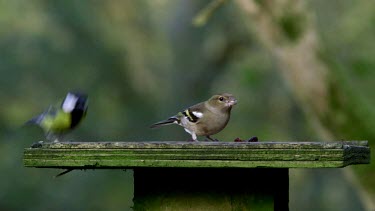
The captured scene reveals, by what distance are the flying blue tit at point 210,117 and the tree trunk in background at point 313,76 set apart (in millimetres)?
2422

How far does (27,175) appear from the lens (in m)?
22.9

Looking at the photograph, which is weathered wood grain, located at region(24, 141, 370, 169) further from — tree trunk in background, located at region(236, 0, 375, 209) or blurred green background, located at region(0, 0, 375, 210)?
blurred green background, located at region(0, 0, 375, 210)

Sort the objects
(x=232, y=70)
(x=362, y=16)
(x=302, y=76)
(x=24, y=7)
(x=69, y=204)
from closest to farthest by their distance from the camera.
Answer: (x=302, y=76)
(x=362, y=16)
(x=69, y=204)
(x=232, y=70)
(x=24, y=7)

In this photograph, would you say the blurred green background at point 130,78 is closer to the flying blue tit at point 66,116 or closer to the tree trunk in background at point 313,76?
the tree trunk in background at point 313,76

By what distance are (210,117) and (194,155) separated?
1.98 meters

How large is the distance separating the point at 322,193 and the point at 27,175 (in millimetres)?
6278

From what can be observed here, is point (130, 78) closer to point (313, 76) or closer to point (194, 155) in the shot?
point (313, 76)

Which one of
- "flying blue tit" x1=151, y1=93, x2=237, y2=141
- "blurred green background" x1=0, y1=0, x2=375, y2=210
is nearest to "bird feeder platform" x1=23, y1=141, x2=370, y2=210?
"flying blue tit" x1=151, y1=93, x2=237, y2=141

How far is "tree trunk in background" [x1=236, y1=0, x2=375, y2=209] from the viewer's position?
28.3ft

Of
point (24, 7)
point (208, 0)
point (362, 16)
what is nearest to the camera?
point (362, 16)

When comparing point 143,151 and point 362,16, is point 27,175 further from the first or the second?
point 143,151

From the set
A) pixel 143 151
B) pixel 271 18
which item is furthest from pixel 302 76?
pixel 143 151

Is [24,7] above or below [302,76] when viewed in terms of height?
above

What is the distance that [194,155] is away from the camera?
4.23 metres
